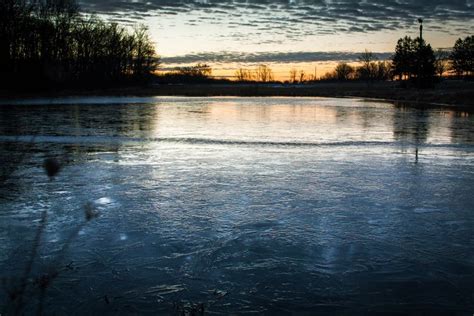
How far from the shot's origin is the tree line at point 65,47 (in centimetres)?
5141

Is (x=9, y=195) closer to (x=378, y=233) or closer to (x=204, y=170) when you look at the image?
(x=204, y=170)

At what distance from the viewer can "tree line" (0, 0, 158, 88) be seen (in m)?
51.4

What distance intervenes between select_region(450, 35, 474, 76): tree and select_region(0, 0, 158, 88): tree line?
65.8 meters

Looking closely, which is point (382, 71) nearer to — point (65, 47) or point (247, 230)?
point (65, 47)

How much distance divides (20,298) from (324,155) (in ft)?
27.9

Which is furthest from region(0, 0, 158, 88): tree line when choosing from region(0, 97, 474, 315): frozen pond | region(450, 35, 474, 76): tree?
region(450, 35, 474, 76): tree

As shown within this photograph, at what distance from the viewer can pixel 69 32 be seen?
239ft

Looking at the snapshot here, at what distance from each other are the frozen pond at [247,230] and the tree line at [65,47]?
29.6 m

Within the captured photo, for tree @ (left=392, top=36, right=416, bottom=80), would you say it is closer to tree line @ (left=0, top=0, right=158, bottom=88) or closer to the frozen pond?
tree line @ (left=0, top=0, right=158, bottom=88)

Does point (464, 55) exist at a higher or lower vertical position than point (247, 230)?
higher

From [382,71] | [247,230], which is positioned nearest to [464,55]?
[382,71]

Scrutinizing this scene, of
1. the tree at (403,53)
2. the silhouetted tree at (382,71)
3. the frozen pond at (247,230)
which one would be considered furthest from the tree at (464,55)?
the frozen pond at (247,230)

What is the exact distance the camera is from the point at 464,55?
93.8 meters

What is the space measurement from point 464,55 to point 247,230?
102171 millimetres
